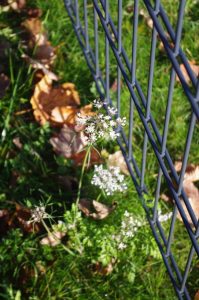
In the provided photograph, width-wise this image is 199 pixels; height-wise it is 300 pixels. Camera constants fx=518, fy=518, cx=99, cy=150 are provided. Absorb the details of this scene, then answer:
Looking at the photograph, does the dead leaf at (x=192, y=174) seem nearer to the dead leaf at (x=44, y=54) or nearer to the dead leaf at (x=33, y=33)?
the dead leaf at (x=44, y=54)

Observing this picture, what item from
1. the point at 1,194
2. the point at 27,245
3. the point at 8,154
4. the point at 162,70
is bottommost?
the point at 27,245

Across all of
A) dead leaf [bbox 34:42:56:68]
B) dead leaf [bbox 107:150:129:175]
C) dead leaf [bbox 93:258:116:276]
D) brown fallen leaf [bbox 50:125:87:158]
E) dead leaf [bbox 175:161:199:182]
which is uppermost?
dead leaf [bbox 34:42:56:68]

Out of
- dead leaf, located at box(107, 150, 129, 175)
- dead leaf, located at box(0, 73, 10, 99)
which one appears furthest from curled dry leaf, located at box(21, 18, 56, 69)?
dead leaf, located at box(107, 150, 129, 175)

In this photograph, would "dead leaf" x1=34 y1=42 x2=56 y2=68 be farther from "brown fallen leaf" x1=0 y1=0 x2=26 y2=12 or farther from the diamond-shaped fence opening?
"brown fallen leaf" x1=0 y1=0 x2=26 y2=12

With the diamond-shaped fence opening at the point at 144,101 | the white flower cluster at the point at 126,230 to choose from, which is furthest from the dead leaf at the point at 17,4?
the white flower cluster at the point at 126,230

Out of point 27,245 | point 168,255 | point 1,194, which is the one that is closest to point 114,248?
point 168,255

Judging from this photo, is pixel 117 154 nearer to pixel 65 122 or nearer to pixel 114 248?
pixel 65 122
